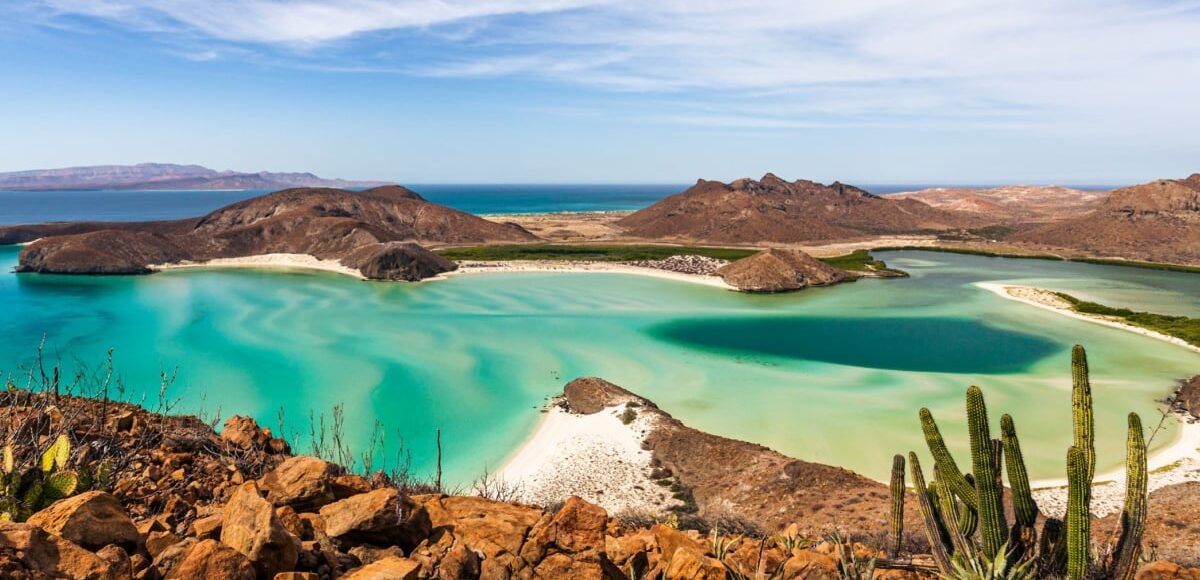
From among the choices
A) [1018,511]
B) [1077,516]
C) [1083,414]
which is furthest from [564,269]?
[1077,516]

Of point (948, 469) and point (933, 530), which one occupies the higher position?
point (948, 469)

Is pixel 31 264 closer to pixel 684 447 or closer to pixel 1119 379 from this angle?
pixel 684 447

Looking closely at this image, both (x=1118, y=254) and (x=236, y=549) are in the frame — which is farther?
(x=1118, y=254)

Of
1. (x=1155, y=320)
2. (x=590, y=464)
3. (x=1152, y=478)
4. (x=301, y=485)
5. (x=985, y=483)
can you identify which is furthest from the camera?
(x=1155, y=320)

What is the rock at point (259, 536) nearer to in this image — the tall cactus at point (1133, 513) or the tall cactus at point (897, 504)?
the tall cactus at point (897, 504)

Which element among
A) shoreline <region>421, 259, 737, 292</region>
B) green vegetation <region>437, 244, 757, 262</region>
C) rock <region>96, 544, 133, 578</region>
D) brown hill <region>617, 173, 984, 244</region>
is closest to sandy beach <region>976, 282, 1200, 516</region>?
rock <region>96, 544, 133, 578</region>

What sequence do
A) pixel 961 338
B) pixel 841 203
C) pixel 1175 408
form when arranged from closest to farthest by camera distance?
1. pixel 1175 408
2. pixel 961 338
3. pixel 841 203

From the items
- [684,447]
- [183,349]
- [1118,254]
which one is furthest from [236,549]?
[1118,254]

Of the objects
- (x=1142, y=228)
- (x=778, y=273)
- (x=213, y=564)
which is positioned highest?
(x=1142, y=228)

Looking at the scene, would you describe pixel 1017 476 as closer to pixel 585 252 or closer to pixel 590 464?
pixel 590 464
